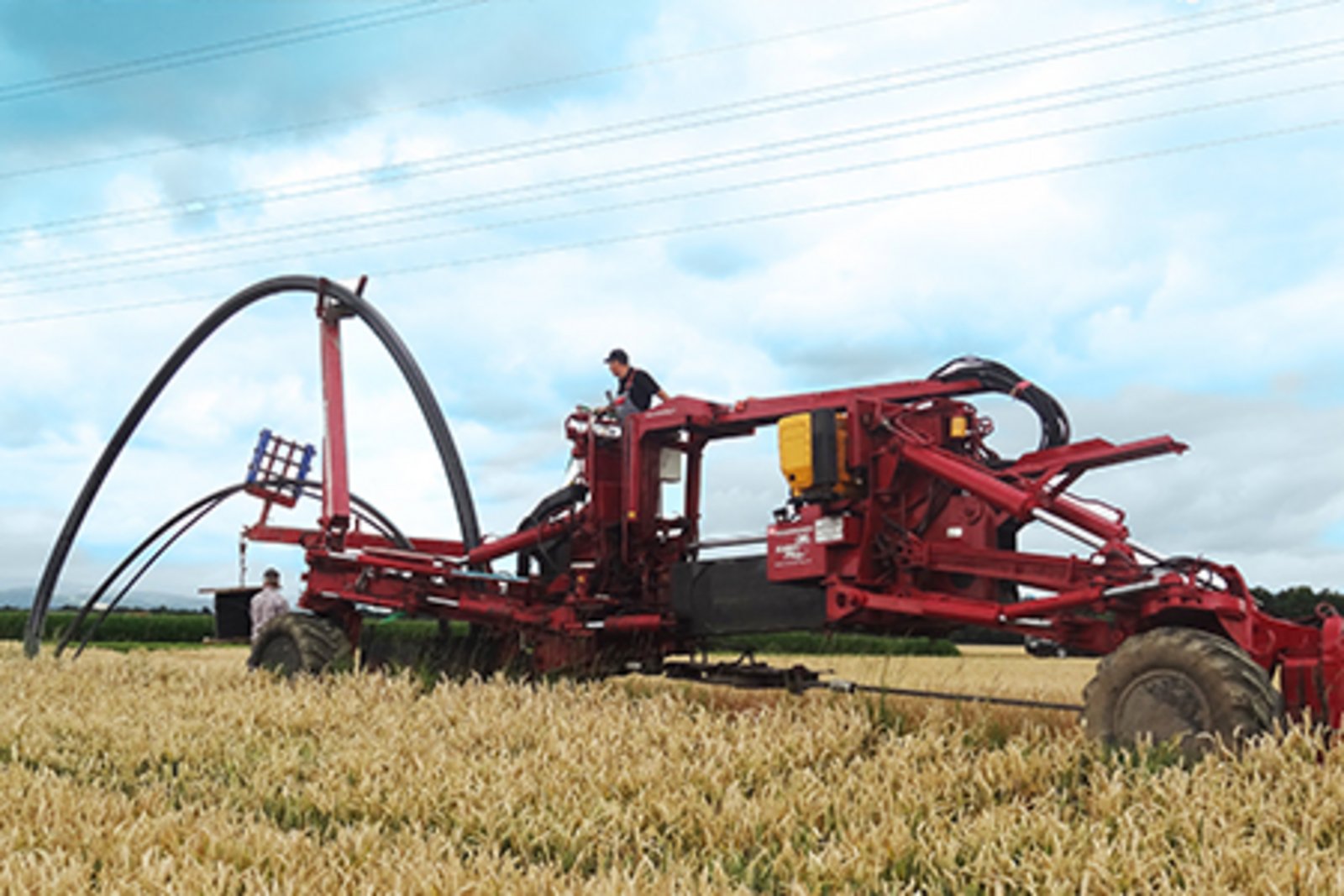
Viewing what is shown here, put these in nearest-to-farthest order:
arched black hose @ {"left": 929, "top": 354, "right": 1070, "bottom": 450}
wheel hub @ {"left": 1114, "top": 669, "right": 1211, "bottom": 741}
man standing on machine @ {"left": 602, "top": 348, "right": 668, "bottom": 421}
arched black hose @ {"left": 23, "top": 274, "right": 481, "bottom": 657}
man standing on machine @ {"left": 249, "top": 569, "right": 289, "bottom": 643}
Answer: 1. wheel hub @ {"left": 1114, "top": 669, "right": 1211, "bottom": 741}
2. arched black hose @ {"left": 929, "top": 354, "right": 1070, "bottom": 450}
3. man standing on machine @ {"left": 602, "top": 348, "right": 668, "bottom": 421}
4. arched black hose @ {"left": 23, "top": 274, "right": 481, "bottom": 657}
5. man standing on machine @ {"left": 249, "top": 569, "right": 289, "bottom": 643}

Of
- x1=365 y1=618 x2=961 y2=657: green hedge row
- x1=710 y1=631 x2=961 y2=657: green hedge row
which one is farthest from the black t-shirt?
x1=710 y1=631 x2=961 y2=657: green hedge row

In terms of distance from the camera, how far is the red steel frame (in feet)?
21.5

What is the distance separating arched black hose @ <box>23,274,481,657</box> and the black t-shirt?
233 cm

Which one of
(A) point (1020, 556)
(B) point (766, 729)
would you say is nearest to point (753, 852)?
(B) point (766, 729)

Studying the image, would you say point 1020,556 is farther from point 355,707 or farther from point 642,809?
point 355,707

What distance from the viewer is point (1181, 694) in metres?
5.98

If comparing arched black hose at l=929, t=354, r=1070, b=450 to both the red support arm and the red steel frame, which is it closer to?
the red steel frame

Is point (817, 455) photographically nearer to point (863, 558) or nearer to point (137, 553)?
point (863, 558)

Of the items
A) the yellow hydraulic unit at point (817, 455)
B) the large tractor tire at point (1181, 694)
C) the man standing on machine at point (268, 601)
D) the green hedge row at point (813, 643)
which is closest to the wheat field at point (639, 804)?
the large tractor tire at point (1181, 694)

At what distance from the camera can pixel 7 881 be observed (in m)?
3.99

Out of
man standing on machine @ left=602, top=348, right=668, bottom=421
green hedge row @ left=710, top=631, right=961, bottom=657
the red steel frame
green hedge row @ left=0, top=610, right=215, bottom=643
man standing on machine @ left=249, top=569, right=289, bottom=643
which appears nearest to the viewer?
the red steel frame

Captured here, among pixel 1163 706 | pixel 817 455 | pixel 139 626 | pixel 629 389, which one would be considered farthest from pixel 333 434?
pixel 139 626

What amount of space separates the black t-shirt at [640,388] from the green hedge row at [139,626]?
2154 centimetres

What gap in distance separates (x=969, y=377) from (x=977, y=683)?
11.3ft
